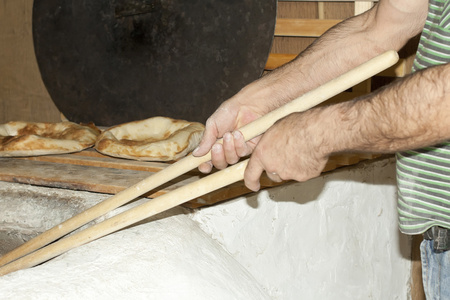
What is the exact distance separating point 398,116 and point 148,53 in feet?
6.05

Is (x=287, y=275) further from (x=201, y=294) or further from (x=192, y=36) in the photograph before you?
(x=192, y=36)

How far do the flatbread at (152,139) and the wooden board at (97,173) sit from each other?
0.11 feet

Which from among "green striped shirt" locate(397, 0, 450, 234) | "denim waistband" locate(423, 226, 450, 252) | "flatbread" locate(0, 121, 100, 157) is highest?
"green striped shirt" locate(397, 0, 450, 234)

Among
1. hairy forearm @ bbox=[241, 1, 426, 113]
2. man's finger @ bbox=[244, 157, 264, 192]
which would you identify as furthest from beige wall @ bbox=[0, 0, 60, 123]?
man's finger @ bbox=[244, 157, 264, 192]

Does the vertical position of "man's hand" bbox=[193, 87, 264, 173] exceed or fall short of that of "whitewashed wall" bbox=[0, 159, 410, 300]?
it exceeds it

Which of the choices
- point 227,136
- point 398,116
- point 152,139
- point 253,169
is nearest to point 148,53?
point 152,139

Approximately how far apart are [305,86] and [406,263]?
130 centimetres

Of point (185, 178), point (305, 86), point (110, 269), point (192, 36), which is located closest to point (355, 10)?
point (192, 36)

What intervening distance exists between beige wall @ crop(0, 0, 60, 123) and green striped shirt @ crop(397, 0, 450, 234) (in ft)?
9.53

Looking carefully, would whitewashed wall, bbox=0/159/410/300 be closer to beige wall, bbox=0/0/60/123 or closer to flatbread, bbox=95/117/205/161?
flatbread, bbox=95/117/205/161

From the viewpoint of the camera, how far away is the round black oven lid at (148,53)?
259 cm

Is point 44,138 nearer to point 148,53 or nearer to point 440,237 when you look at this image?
point 148,53

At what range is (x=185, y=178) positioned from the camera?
6.44 ft

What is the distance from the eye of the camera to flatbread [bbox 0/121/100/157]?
2.29 metres
